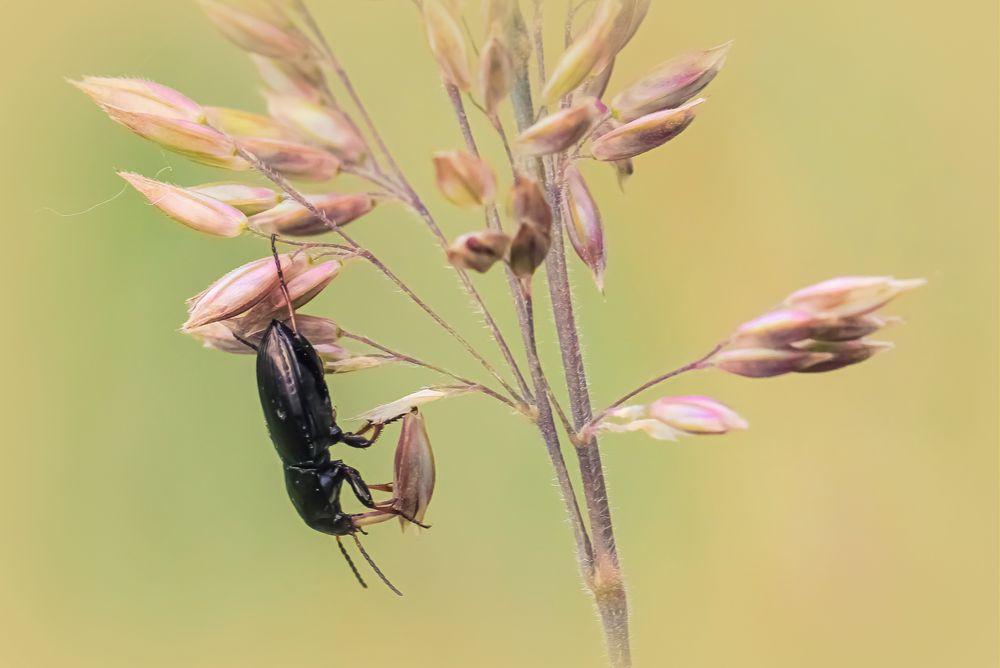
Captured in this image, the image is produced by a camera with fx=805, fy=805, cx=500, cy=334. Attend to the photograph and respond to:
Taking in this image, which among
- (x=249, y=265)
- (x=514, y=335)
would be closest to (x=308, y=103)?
(x=249, y=265)

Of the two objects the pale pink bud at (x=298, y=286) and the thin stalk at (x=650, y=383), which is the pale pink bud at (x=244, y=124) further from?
the thin stalk at (x=650, y=383)

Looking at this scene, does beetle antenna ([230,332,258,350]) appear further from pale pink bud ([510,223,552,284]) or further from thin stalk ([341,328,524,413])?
pale pink bud ([510,223,552,284])

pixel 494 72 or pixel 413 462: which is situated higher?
pixel 494 72

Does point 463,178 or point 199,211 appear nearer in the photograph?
point 463,178

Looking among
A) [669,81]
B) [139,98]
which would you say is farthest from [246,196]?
[669,81]

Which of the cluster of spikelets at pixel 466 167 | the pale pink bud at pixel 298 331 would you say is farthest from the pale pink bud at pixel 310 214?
the pale pink bud at pixel 298 331

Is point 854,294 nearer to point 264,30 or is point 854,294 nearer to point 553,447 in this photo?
point 553,447
